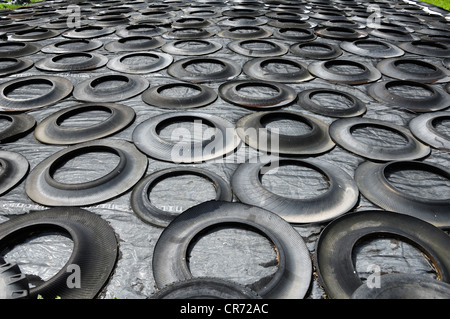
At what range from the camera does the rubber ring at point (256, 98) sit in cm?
426

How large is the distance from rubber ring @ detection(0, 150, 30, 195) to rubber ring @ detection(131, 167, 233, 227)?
1.22 metres

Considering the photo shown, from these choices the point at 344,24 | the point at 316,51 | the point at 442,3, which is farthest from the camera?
the point at 442,3

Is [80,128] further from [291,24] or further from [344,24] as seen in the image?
[344,24]

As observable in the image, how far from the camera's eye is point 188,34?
7.17 meters

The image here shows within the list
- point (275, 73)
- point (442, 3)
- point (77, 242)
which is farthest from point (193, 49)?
point (442, 3)

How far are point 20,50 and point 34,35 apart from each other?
1351mm

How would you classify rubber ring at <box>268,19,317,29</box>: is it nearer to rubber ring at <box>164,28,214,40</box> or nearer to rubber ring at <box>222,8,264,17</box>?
rubber ring at <box>222,8,264,17</box>

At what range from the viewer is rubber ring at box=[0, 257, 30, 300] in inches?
61.7

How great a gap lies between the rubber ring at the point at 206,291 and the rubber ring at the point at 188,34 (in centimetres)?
656

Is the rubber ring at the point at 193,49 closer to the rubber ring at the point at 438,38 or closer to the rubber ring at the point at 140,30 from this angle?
the rubber ring at the point at 140,30

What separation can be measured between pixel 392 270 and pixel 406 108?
9.68 feet

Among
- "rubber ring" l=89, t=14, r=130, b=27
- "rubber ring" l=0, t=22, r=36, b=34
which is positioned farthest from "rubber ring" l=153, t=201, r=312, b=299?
"rubber ring" l=0, t=22, r=36, b=34

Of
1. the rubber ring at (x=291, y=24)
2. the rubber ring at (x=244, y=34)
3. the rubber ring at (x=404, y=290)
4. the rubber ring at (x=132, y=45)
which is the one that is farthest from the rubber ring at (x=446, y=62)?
the rubber ring at (x=132, y=45)

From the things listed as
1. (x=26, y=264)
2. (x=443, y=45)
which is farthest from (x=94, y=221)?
(x=443, y=45)
